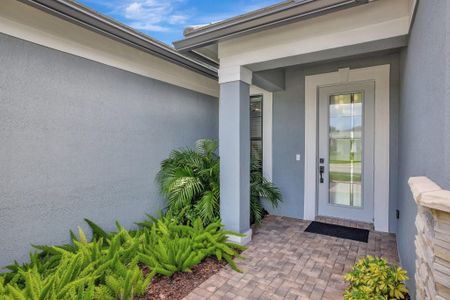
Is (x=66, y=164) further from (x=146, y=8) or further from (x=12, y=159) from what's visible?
(x=146, y=8)

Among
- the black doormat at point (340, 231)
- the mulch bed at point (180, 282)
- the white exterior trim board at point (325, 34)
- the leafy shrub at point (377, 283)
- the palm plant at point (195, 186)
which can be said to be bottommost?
the mulch bed at point (180, 282)

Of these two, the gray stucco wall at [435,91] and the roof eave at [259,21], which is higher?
the roof eave at [259,21]

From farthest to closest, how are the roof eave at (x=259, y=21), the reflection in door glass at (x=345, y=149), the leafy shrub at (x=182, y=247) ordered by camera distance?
1. the reflection in door glass at (x=345, y=149)
2. the leafy shrub at (x=182, y=247)
3. the roof eave at (x=259, y=21)

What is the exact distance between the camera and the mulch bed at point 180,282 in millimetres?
2586

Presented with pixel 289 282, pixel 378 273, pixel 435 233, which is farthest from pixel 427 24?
pixel 289 282

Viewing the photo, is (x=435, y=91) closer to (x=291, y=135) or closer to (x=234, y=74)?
(x=234, y=74)

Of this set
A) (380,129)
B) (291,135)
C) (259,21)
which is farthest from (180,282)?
(380,129)

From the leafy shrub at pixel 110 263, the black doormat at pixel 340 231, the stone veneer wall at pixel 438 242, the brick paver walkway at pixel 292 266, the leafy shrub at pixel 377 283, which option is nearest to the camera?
the stone veneer wall at pixel 438 242

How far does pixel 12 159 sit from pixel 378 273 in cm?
388

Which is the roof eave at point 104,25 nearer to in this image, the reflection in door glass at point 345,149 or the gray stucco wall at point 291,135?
the gray stucco wall at point 291,135

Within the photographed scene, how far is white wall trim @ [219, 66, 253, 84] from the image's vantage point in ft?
11.9

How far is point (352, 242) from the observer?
3838mm

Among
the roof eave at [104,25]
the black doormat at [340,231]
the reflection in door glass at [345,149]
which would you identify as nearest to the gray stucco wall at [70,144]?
the roof eave at [104,25]

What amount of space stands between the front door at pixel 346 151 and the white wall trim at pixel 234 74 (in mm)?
1900
